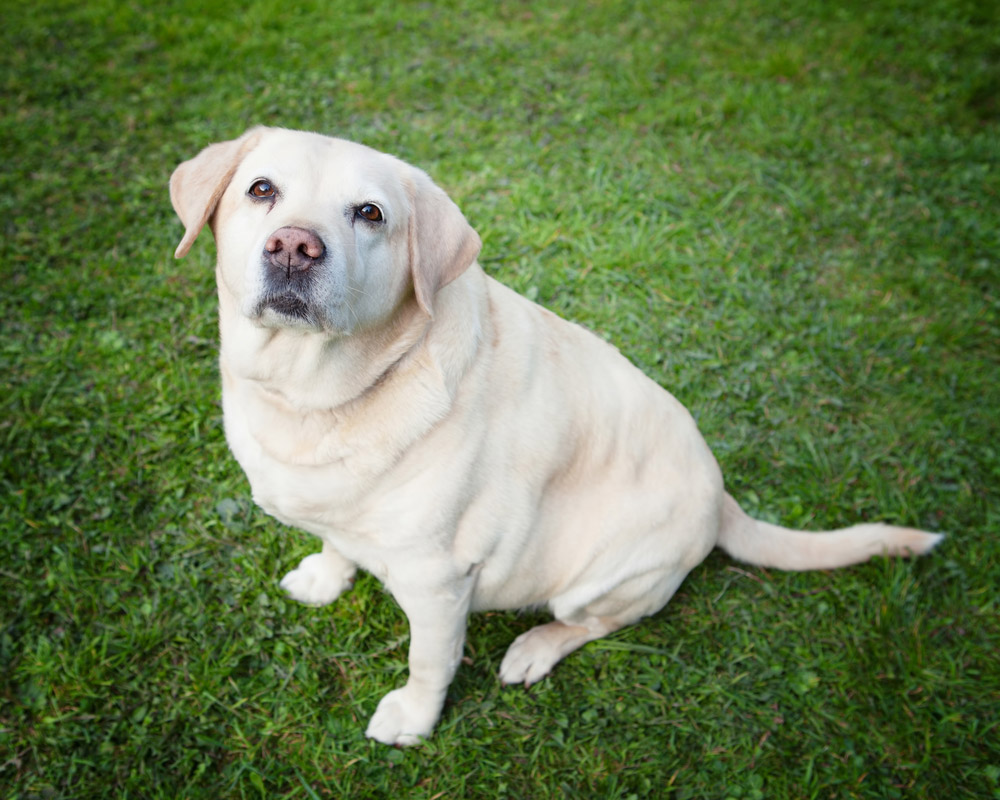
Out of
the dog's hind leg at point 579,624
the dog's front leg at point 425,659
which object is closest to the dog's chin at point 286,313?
the dog's front leg at point 425,659

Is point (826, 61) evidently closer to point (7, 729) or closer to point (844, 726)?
point (844, 726)

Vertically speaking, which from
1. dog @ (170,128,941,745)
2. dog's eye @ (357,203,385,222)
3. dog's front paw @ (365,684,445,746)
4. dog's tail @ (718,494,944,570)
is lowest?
dog's front paw @ (365,684,445,746)

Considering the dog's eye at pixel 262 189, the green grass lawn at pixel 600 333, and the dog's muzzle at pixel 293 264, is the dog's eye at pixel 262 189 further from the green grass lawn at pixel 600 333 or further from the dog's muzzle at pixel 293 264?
the green grass lawn at pixel 600 333

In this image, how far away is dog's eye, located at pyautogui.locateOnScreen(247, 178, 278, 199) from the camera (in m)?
2.19

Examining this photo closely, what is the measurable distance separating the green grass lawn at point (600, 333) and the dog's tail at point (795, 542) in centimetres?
31

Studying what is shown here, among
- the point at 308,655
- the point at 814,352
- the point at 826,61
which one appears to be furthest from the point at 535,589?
the point at 826,61

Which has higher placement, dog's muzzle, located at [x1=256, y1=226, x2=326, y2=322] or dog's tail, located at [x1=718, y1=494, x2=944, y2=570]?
dog's muzzle, located at [x1=256, y1=226, x2=326, y2=322]

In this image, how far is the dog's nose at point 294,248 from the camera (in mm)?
2010

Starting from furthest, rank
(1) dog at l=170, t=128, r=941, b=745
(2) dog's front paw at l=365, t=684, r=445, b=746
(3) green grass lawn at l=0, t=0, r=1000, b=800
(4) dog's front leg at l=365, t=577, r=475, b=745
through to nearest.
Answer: (3) green grass lawn at l=0, t=0, r=1000, b=800 < (2) dog's front paw at l=365, t=684, r=445, b=746 < (4) dog's front leg at l=365, t=577, r=475, b=745 < (1) dog at l=170, t=128, r=941, b=745

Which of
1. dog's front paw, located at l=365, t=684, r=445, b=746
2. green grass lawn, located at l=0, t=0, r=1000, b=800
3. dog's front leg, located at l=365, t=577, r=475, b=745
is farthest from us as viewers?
green grass lawn, located at l=0, t=0, r=1000, b=800

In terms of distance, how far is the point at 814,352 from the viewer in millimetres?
4434

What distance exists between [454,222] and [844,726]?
9.01 feet

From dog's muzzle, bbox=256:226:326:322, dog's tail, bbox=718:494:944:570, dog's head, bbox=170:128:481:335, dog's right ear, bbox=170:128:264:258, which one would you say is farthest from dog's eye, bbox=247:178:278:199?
dog's tail, bbox=718:494:944:570

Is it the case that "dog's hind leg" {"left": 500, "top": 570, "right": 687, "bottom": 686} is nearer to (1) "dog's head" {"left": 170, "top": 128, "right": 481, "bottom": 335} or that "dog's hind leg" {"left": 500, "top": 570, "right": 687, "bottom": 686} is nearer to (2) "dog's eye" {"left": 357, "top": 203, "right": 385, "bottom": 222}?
(1) "dog's head" {"left": 170, "top": 128, "right": 481, "bottom": 335}
